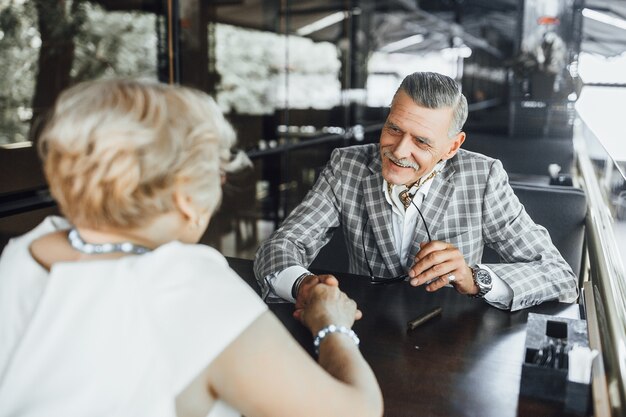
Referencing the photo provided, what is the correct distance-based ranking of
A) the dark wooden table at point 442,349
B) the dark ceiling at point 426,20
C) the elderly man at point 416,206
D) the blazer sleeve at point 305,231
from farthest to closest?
the dark ceiling at point 426,20 < the elderly man at point 416,206 < the blazer sleeve at point 305,231 < the dark wooden table at point 442,349

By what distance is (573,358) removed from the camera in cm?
116

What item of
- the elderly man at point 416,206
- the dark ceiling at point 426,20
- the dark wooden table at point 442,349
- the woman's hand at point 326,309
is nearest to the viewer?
the dark wooden table at point 442,349

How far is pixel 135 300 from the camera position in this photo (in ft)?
2.82

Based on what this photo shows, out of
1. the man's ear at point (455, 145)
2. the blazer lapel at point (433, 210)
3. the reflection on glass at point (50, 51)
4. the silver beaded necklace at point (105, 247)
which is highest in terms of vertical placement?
the reflection on glass at point (50, 51)

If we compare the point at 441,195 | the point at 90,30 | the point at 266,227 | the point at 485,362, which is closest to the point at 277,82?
the point at 266,227

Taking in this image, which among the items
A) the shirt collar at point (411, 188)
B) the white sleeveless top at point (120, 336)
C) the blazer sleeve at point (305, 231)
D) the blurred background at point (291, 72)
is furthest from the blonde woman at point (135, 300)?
the shirt collar at point (411, 188)

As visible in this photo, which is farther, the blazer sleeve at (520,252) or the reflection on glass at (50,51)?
the reflection on glass at (50,51)

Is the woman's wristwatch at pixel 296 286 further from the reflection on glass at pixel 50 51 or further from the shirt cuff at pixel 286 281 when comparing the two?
the reflection on glass at pixel 50 51

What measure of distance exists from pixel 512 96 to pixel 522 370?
213 inches

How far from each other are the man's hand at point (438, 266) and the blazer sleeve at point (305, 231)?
15.4 inches

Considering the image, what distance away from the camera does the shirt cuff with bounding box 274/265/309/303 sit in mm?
1745

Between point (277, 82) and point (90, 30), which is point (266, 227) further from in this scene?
point (90, 30)

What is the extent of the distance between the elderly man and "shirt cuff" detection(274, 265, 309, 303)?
0.02 m

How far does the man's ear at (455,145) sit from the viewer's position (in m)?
2.11
